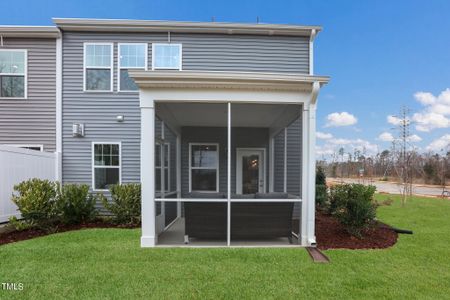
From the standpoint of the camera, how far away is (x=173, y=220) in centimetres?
724

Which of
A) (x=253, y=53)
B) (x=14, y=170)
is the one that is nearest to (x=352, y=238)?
(x=253, y=53)

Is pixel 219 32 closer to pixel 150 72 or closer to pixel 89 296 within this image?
pixel 150 72

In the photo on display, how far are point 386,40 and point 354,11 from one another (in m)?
2.83

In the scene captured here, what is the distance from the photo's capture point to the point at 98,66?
25.7 feet

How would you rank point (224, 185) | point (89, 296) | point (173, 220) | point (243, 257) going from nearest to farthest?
point (89, 296)
point (243, 257)
point (173, 220)
point (224, 185)

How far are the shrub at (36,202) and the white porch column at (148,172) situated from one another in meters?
2.76

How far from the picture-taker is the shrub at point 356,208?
5.37m

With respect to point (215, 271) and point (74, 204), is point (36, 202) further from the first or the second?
point (215, 271)

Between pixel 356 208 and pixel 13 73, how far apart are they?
961 cm

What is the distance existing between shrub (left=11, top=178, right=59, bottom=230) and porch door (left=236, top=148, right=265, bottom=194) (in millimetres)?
5053

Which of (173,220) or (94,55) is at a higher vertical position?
(94,55)

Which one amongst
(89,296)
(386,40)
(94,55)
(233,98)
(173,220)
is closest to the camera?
(89,296)

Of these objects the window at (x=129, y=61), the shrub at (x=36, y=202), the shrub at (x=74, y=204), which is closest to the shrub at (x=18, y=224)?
the shrub at (x=36, y=202)

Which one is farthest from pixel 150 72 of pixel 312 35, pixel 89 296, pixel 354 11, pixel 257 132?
pixel 354 11
